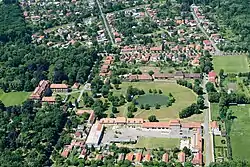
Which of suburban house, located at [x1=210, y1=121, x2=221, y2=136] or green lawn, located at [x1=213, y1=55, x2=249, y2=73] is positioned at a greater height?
suburban house, located at [x1=210, y1=121, x2=221, y2=136]

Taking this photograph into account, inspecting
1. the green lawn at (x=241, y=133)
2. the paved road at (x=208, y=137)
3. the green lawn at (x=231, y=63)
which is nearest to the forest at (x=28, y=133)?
the paved road at (x=208, y=137)

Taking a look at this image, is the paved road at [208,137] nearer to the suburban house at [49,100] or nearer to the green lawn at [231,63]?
the green lawn at [231,63]

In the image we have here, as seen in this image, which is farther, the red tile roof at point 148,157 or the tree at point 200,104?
the tree at point 200,104

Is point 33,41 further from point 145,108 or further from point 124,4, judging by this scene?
point 145,108

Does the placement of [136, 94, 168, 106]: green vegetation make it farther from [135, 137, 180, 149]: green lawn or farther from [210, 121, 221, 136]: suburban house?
[210, 121, 221, 136]: suburban house

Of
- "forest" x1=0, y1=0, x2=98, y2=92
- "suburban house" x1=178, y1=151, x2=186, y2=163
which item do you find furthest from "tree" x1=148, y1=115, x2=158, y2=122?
"forest" x1=0, y1=0, x2=98, y2=92
